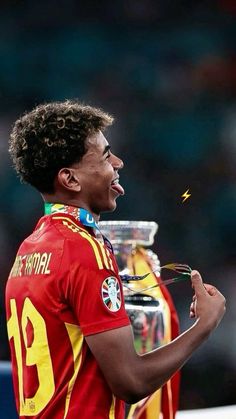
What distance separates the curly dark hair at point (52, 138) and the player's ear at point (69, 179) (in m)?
0.01

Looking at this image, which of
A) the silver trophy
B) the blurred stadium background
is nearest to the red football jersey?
the silver trophy

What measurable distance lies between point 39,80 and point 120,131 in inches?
26.8

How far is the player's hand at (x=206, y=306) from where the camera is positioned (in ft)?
6.65

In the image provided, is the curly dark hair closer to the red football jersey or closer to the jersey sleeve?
the red football jersey

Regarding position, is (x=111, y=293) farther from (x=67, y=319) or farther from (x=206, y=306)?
(x=206, y=306)

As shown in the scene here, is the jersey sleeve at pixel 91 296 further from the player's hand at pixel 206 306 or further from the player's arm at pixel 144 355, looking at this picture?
the player's hand at pixel 206 306

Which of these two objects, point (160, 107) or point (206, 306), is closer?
point (206, 306)

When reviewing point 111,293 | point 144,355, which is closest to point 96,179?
point 111,293

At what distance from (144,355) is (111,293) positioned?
0.51 feet

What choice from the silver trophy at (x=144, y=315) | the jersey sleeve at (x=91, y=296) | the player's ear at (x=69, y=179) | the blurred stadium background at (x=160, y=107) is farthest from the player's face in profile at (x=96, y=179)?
the blurred stadium background at (x=160, y=107)

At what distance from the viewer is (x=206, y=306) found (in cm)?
204

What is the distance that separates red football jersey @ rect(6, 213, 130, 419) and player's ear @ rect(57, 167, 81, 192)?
0.27ft

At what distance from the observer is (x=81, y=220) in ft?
6.84

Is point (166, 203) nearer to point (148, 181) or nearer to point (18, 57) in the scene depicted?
point (148, 181)
